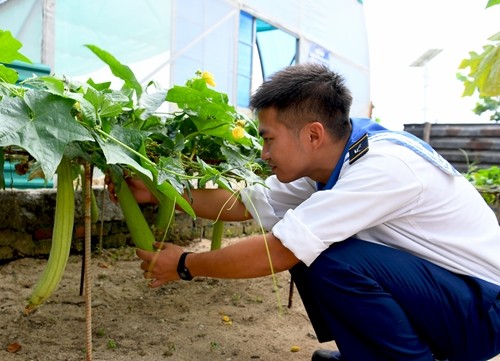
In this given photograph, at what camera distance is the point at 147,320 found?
2154mm

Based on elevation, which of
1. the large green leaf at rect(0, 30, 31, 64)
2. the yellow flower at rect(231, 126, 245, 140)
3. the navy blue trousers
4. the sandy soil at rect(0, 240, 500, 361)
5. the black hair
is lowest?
the sandy soil at rect(0, 240, 500, 361)

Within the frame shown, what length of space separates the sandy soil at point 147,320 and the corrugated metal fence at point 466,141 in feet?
21.3

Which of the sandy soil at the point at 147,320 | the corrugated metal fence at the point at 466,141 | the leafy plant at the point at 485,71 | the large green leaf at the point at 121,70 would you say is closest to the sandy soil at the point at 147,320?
the sandy soil at the point at 147,320

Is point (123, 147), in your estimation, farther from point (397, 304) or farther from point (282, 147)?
point (397, 304)

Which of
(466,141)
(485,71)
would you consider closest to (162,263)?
(485,71)

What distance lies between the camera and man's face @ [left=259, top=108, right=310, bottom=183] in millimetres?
1649

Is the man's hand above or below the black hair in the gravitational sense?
below

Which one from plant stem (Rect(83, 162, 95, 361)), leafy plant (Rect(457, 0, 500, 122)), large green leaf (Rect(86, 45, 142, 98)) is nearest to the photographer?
plant stem (Rect(83, 162, 95, 361))

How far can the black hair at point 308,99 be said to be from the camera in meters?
1.64

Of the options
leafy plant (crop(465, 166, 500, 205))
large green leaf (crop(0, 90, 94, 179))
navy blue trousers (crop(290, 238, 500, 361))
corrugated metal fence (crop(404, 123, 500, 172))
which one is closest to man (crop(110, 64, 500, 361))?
navy blue trousers (crop(290, 238, 500, 361))

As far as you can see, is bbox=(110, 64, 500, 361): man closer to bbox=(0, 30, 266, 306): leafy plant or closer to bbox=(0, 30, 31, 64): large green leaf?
bbox=(0, 30, 266, 306): leafy plant

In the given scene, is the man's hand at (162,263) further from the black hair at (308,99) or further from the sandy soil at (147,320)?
the black hair at (308,99)

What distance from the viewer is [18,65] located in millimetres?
3104

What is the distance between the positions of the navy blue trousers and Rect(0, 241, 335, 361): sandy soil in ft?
0.69
